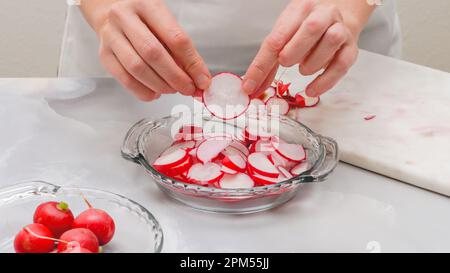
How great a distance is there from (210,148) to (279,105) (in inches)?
11.0

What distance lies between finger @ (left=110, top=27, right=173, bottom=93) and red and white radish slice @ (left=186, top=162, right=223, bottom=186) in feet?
0.47

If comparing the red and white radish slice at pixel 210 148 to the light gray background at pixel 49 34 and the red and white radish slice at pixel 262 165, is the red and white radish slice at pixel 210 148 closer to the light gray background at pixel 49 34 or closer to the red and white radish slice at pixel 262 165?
the red and white radish slice at pixel 262 165

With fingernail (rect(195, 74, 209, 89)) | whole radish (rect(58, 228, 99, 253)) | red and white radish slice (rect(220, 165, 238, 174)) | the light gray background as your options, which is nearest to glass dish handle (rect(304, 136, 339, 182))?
red and white radish slice (rect(220, 165, 238, 174))

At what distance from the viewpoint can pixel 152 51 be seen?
1.00 metres

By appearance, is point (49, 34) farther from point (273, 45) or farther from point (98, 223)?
point (98, 223)

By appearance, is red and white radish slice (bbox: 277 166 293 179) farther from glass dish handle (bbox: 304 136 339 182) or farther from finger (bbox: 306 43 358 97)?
finger (bbox: 306 43 358 97)

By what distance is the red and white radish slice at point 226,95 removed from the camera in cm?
109

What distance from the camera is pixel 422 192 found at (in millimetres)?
1086

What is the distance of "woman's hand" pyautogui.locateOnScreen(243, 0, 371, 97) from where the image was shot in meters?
1.03

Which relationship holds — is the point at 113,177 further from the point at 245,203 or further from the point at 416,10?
the point at 416,10

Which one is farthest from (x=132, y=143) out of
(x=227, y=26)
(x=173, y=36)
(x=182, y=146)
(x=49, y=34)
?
(x=49, y=34)

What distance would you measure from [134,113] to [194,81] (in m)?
0.26
